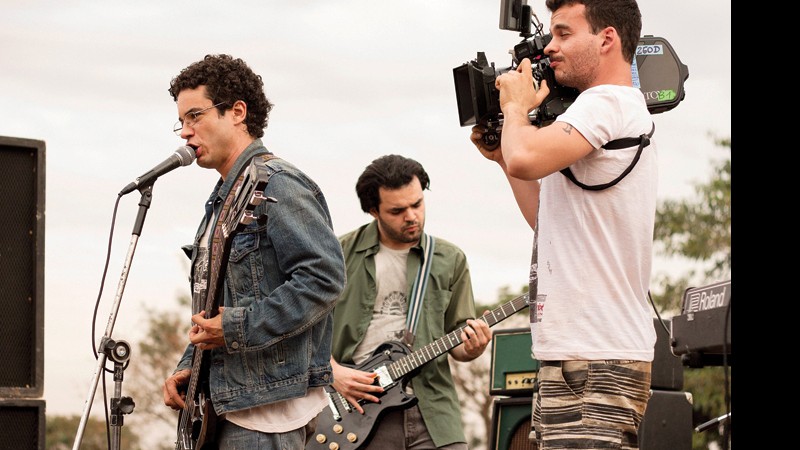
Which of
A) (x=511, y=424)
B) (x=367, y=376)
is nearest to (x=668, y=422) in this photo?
(x=511, y=424)

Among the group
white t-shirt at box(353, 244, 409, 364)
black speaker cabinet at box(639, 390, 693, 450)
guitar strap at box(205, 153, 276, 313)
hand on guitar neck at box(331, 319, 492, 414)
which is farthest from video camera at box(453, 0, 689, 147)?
black speaker cabinet at box(639, 390, 693, 450)

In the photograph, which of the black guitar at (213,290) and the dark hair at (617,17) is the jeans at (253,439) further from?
the dark hair at (617,17)

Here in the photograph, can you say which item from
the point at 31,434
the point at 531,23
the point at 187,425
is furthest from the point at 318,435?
the point at 531,23

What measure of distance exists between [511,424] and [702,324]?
69.2 inches

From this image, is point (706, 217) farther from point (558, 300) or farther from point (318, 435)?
point (558, 300)

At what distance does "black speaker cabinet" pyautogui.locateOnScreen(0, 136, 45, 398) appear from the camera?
433cm

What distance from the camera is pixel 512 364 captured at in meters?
6.00

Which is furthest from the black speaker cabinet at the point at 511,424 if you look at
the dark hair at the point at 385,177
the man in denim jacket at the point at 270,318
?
the man in denim jacket at the point at 270,318

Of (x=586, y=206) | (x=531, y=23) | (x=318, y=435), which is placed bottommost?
(x=318, y=435)

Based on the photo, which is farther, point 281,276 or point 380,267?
point 380,267

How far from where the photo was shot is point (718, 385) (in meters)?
11.2

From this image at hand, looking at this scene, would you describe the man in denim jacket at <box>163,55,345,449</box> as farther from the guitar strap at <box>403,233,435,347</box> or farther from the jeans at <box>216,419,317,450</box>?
the guitar strap at <box>403,233,435,347</box>

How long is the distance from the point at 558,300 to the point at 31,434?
8.47 feet

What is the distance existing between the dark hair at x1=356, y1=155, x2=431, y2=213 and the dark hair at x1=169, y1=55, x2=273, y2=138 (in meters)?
1.71
